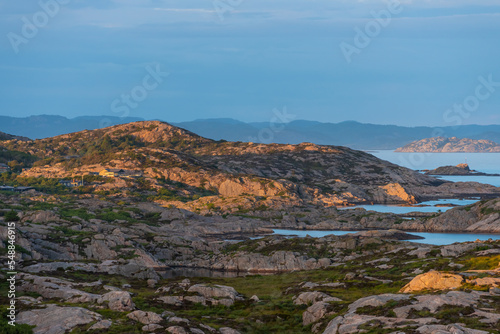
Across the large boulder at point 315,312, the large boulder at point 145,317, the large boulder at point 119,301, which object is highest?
the large boulder at point 119,301

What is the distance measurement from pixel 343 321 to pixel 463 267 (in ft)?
95.2

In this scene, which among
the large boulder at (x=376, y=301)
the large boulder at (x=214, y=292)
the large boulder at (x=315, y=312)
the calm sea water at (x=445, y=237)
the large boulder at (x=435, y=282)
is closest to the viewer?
the large boulder at (x=376, y=301)

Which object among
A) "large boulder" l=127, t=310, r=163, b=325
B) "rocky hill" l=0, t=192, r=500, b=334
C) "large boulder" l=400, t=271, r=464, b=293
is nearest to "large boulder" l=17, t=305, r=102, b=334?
"rocky hill" l=0, t=192, r=500, b=334

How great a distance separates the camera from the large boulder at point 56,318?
49344 mm

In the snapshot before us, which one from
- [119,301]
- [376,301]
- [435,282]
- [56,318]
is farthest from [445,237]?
[56,318]

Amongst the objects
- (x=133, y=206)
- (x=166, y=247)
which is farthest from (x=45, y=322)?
(x=133, y=206)

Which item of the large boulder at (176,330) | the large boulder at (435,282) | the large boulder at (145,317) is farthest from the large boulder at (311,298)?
the large boulder at (145,317)

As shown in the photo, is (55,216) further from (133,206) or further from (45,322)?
(45,322)

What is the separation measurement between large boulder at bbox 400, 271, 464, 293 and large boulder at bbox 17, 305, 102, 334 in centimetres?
3115

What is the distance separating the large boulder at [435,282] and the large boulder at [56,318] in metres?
31.2

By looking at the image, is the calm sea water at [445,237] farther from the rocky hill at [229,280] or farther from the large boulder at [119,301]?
the large boulder at [119,301]

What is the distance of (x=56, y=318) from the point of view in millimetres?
51281

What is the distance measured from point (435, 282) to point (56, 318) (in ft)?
120

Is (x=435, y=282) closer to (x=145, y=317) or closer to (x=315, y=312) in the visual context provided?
(x=315, y=312)
